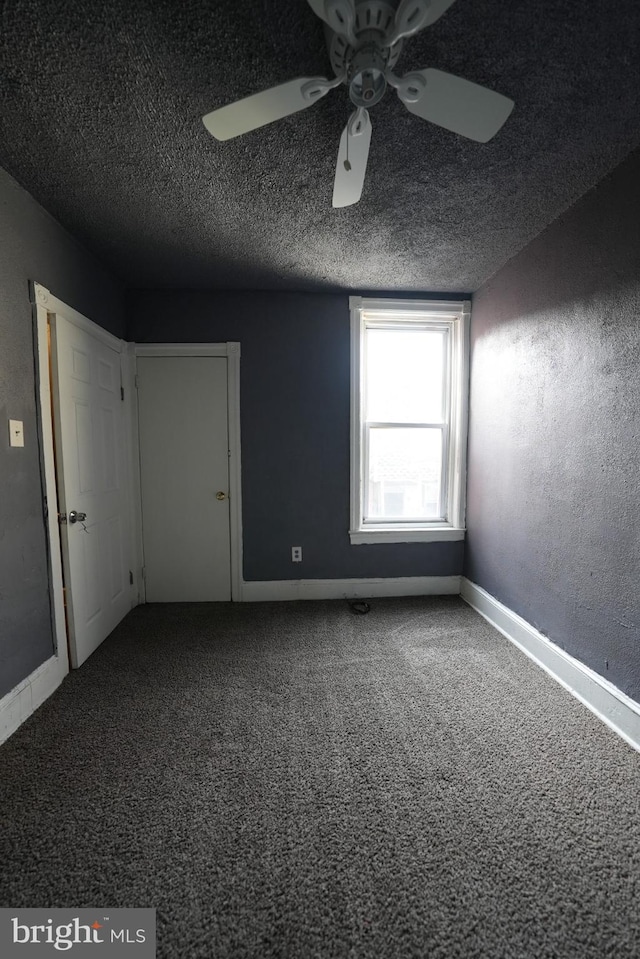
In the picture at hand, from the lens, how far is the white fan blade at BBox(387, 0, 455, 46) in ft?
2.98

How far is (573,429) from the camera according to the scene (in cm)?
201

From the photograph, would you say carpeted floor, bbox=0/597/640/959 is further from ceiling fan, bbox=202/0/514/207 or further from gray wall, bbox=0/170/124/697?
ceiling fan, bbox=202/0/514/207

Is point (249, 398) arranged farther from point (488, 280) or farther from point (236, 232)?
point (488, 280)

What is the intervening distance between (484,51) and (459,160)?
449 mm

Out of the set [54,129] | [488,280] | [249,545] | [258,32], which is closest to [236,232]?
[54,129]

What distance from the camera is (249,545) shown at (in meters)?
3.11

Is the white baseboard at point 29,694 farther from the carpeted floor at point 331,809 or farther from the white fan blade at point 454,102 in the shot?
the white fan blade at point 454,102

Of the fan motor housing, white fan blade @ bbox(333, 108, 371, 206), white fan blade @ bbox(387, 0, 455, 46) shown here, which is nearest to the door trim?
white fan blade @ bbox(333, 108, 371, 206)

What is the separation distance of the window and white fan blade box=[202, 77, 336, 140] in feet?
6.28

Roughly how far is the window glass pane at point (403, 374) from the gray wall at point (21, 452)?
215cm

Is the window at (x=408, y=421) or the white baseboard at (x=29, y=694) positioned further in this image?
the window at (x=408, y=421)

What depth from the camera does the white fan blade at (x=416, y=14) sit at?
909 mm

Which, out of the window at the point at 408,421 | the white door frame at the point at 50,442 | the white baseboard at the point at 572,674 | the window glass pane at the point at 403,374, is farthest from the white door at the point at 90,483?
the white baseboard at the point at 572,674

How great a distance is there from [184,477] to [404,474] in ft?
5.89
